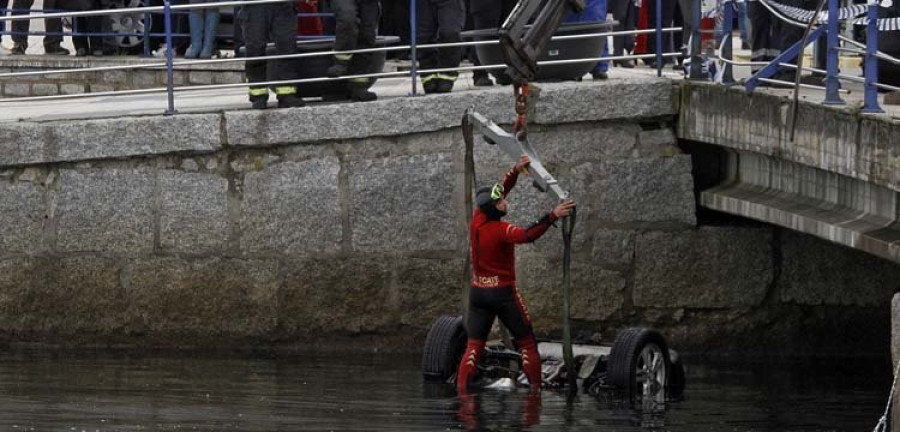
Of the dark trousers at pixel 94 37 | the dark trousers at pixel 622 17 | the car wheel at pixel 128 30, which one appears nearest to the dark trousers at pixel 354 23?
the dark trousers at pixel 622 17

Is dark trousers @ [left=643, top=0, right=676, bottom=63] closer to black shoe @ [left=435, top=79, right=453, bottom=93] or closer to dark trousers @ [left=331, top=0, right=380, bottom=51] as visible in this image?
black shoe @ [left=435, top=79, right=453, bottom=93]

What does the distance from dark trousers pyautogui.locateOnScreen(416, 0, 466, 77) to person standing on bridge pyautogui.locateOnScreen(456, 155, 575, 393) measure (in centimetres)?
246

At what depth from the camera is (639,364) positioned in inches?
597

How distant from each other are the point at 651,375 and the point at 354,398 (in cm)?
220

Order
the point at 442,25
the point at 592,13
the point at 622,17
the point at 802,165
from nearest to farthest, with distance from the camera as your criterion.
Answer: the point at 802,165 → the point at 442,25 → the point at 592,13 → the point at 622,17

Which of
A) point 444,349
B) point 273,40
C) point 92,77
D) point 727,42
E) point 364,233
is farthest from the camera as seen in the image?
point 92,77

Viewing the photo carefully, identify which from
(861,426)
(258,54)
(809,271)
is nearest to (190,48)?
(258,54)

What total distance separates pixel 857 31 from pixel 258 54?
20.5 ft

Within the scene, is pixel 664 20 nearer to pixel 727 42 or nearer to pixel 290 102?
pixel 727 42

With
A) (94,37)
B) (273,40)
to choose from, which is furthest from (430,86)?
(94,37)

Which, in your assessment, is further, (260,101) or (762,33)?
(762,33)

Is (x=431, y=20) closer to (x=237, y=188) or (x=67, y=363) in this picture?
(x=237, y=188)

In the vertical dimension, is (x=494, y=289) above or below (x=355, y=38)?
below

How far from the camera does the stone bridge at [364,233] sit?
16.9 m
